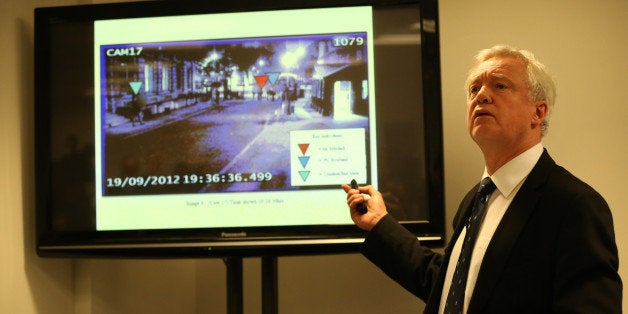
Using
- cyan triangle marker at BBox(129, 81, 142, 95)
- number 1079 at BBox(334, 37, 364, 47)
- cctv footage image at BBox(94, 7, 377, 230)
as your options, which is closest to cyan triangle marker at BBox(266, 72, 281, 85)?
cctv footage image at BBox(94, 7, 377, 230)

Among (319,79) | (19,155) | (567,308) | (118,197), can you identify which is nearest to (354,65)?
(319,79)

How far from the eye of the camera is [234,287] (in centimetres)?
225

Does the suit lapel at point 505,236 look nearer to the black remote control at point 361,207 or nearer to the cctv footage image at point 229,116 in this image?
the black remote control at point 361,207

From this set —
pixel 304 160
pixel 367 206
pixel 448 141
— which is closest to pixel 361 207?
pixel 367 206

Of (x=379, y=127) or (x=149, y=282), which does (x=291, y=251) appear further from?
(x=149, y=282)

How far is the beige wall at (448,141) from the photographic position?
224cm

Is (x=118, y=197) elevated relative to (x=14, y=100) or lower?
lower

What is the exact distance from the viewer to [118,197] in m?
2.25

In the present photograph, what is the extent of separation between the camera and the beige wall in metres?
2.24

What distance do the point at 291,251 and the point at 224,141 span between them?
48 centimetres

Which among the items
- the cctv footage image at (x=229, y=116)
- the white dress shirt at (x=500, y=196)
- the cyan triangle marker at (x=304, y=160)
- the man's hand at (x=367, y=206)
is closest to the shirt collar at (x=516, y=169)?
the white dress shirt at (x=500, y=196)

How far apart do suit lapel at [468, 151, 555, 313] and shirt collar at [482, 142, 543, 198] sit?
0.14 feet

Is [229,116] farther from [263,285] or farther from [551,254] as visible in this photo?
[551,254]

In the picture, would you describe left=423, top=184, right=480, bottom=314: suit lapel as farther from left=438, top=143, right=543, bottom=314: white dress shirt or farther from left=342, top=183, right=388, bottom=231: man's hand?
left=342, top=183, right=388, bottom=231: man's hand
